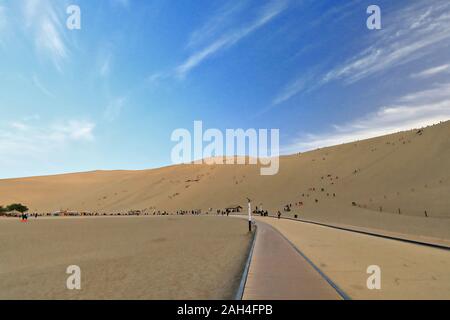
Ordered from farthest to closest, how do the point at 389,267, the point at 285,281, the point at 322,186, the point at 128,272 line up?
the point at 322,186 → the point at 128,272 → the point at 389,267 → the point at 285,281

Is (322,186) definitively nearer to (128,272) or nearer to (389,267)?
(389,267)

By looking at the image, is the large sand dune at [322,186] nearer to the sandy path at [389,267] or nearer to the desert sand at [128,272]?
the sandy path at [389,267]

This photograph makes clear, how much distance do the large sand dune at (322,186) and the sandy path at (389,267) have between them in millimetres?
10599

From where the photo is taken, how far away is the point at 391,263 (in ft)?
37.9

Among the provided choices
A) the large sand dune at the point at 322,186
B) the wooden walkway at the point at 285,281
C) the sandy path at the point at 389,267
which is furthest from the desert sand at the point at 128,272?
the large sand dune at the point at 322,186

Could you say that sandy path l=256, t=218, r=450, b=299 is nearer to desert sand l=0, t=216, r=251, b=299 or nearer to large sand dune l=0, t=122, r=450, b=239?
desert sand l=0, t=216, r=251, b=299

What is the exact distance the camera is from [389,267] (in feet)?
35.6

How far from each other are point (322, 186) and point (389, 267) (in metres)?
59.0

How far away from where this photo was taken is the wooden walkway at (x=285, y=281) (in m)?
7.45

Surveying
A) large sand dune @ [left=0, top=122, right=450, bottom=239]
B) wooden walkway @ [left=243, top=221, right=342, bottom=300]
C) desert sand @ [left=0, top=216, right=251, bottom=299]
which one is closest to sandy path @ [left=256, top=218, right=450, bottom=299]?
wooden walkway @ [left=243, top=221, right=342, bottom=300]

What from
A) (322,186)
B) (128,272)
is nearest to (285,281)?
(128,272)

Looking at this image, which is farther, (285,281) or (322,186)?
(322,186)
